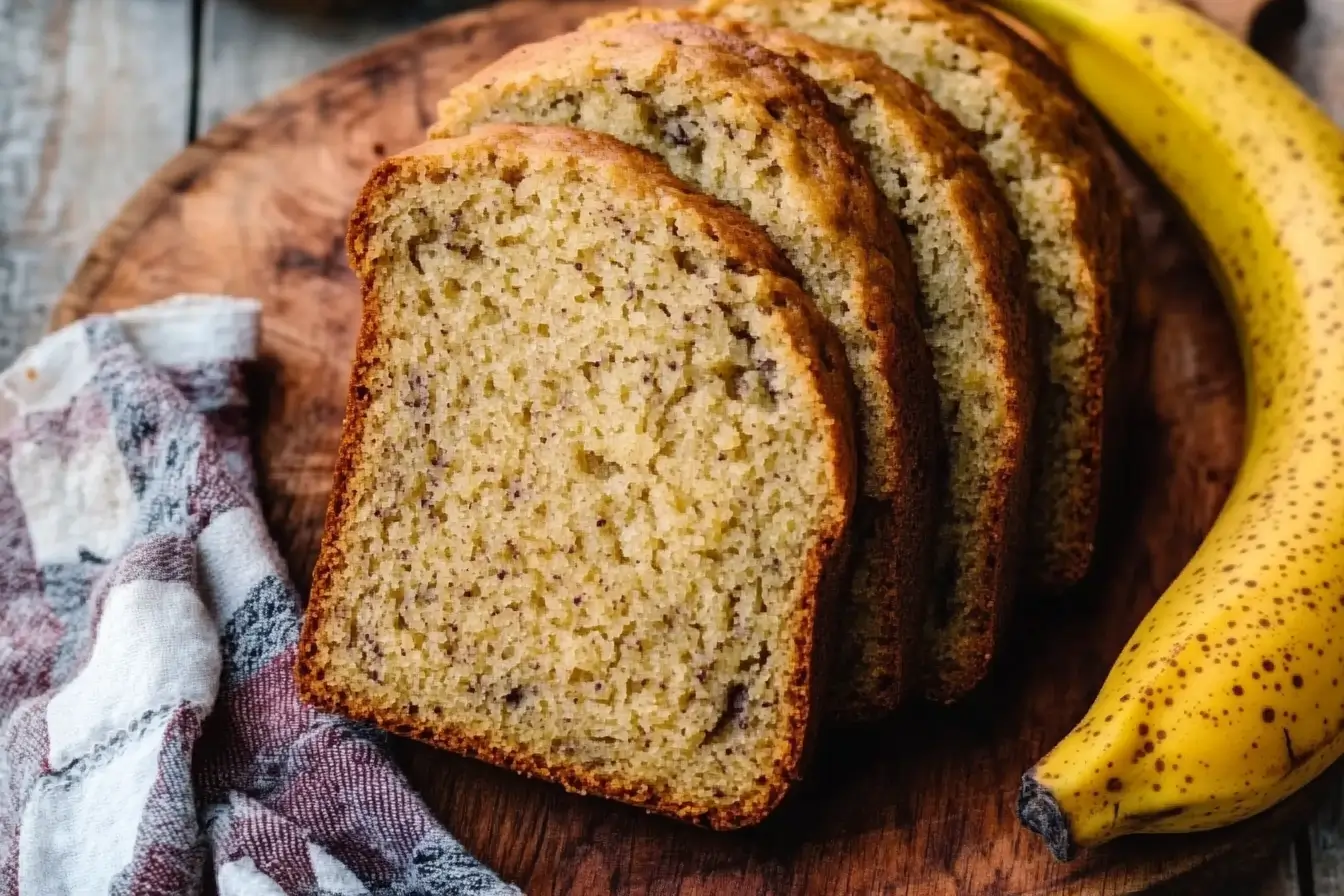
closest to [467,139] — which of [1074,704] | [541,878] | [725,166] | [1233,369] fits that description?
[725,166]

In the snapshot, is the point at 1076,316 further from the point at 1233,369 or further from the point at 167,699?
the point at 167,699

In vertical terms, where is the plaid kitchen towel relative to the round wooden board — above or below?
below

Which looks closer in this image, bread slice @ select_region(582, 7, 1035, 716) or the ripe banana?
the ripe banana

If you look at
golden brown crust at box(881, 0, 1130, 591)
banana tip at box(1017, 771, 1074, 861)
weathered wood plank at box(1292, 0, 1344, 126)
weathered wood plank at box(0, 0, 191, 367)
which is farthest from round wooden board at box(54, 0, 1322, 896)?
weathered wood plank at box(1292, 0, 1344, 126)

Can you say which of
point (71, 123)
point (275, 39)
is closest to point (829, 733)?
point (275, 39)

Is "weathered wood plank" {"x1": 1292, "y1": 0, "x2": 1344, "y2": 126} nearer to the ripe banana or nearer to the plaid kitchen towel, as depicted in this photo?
the ripe banana

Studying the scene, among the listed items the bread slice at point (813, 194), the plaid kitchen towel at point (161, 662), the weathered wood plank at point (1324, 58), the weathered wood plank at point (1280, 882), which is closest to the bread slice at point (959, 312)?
the bread slice at point (813, 194)

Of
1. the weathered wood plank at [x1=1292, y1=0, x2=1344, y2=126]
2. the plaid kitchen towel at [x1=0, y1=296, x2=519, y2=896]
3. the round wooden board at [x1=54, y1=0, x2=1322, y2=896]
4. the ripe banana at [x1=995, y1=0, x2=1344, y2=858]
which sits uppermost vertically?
the weathered wood plank at [x1=1292, y1=0, x2=1344, y2=126]
